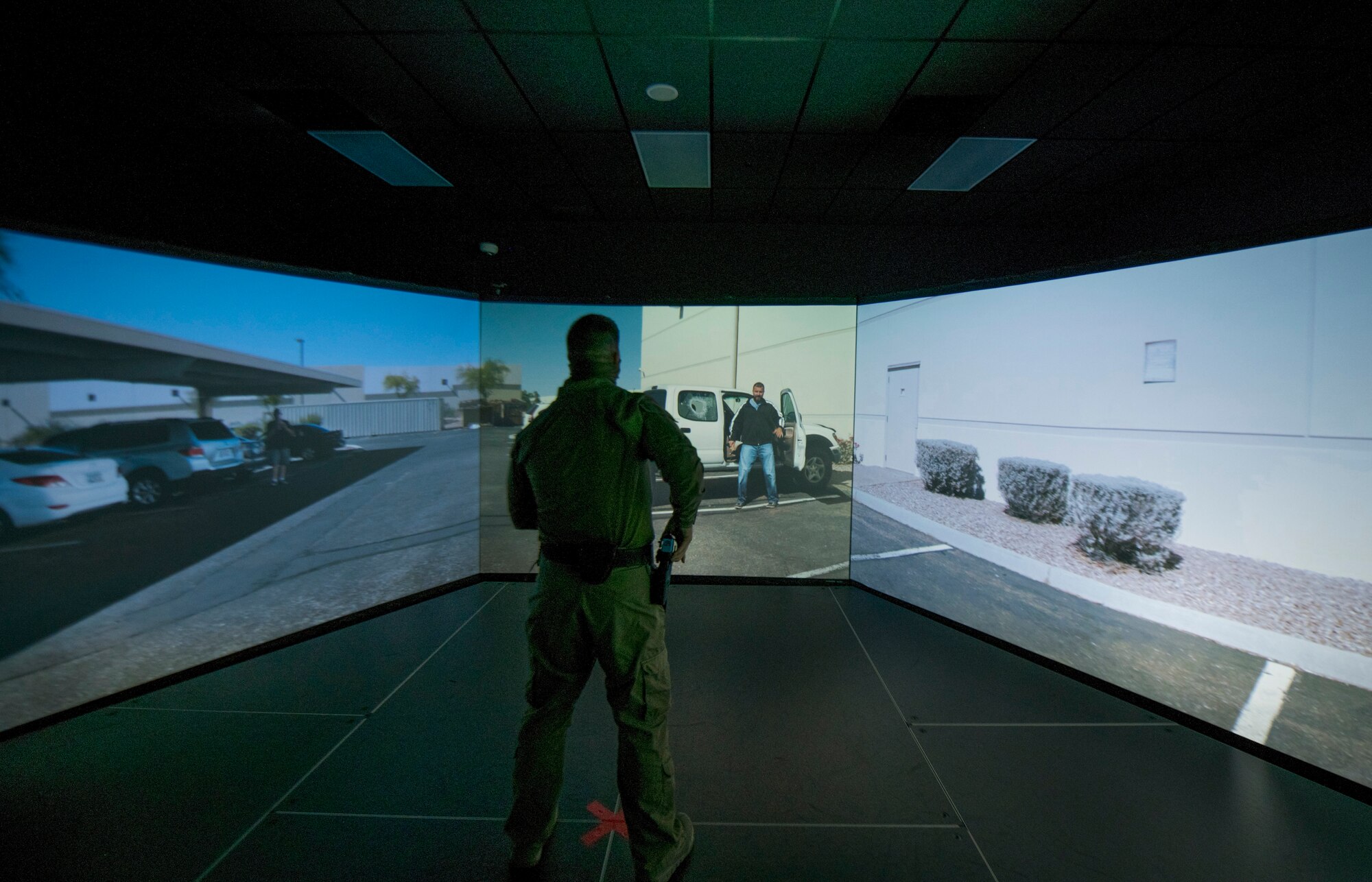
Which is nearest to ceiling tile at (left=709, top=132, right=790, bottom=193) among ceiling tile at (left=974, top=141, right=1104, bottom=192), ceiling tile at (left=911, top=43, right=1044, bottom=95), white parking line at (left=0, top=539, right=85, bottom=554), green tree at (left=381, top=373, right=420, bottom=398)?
ceiling tile at (left=911, top=43, right=1044, bottom=95)

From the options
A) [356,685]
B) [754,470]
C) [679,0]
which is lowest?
[356,685]

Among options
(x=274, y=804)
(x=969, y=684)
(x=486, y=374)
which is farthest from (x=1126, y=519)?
(x=274, y=804)

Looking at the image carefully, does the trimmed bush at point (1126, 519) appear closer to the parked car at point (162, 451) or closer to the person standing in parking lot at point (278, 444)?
the person standing in parking lot at point (278, 444)

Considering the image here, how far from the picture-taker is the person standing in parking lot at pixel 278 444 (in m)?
3.19

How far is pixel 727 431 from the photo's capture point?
421cm

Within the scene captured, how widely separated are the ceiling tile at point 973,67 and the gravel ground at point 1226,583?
109 inches

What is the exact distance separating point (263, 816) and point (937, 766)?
235 centimetres

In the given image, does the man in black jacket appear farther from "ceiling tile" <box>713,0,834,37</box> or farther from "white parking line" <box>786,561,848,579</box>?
"ceiling tile" <box>713,0,834,37</box>

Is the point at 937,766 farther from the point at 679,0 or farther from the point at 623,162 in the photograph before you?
the point at 623,162

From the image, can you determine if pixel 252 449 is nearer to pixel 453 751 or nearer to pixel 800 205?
pixel 453 751

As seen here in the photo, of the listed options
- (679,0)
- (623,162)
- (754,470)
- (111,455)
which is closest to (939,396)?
(754,470)

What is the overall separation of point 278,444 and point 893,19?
414cm

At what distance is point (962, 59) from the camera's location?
6.35 feet

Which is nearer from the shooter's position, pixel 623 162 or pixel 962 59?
pixel 962 59
